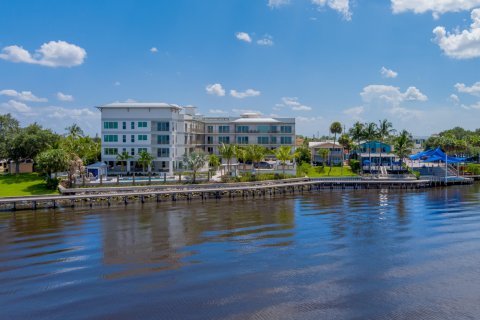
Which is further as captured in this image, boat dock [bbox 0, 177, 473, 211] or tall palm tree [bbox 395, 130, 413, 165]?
tall palm tree [bbox 395, 130, 413, 165]

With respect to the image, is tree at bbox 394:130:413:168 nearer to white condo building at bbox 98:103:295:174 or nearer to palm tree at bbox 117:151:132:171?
white condo building at bbox 98:103:295:174

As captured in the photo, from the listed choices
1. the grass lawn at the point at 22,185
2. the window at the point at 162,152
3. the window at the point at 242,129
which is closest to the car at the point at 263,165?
the window at the point at 242,129

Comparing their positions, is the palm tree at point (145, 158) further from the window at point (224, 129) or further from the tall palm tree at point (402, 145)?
the tall palm tree at point (402, 145)

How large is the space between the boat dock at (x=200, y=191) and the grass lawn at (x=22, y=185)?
5.37 metres

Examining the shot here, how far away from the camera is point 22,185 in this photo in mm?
63812

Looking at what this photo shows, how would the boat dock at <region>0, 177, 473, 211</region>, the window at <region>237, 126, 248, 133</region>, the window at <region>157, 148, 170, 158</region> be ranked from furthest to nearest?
the window at <region>237, 126, 248, 133</region>
the window at <region>157, 148, 170, 158</region>
the boat dock at <region>0, 177, 473, 211</region>

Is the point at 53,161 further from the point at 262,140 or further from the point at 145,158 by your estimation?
the point at 262,140

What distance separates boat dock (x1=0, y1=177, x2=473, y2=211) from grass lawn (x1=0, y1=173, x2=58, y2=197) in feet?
17.6

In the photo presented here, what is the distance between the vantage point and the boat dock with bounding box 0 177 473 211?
2096 inches

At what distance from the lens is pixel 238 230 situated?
3784cm

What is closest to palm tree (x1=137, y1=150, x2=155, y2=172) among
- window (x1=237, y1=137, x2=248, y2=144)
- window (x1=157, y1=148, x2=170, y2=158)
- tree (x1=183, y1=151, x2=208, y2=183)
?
window (x1=157, y1=148, x2=170, y2=158)

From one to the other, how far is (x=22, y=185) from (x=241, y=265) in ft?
165

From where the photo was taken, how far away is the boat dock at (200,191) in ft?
175

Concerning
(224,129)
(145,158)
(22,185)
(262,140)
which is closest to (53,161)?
(22,185)
